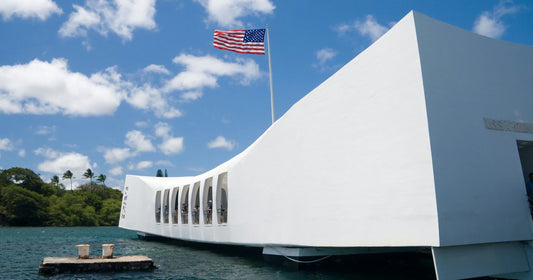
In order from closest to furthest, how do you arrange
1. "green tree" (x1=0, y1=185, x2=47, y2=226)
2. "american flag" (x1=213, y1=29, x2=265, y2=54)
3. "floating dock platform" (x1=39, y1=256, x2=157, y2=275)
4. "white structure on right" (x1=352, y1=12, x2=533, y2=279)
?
"white structure on right" (x1=352, y1=12, x2=533, y2=279), "floating dock platform" (x1=39, y1=256, x2=157, y2=275), "american flag" (x1=213, y1=29, x2=265, y2=54), "green tree" (x1=0, y1=185, x2=47, y2=226)

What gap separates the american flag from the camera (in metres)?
14.6

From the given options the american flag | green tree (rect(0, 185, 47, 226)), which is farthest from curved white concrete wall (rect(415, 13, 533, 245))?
green tree (rect(0, 185, 47, 226))

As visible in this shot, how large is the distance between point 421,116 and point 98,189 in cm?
7627

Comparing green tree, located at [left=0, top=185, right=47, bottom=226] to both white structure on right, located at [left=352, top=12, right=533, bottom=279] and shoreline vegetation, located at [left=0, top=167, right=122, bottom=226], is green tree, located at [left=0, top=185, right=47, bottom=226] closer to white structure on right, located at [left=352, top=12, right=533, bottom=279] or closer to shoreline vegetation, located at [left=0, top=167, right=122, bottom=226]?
shoreline vegetation, located at [left=0, top=167, right=122, bottom=226]

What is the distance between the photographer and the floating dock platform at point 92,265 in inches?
436

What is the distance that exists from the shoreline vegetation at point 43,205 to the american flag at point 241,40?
168ft

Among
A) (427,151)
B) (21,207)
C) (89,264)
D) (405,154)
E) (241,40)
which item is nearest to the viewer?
(427,151)

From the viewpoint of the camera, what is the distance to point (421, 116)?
272 inches

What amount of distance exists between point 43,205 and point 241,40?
5403cm

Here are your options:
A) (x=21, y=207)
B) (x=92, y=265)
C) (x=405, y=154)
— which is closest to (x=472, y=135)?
(x=405, y=154)

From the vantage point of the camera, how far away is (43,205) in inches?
2186

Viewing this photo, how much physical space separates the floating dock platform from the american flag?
8.41 metres

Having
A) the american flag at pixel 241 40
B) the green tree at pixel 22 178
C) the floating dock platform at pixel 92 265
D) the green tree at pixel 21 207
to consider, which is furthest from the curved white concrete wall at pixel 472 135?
the green tree at pixel 22 178

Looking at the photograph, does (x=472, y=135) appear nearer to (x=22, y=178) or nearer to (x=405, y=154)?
(x=405, y=154)
